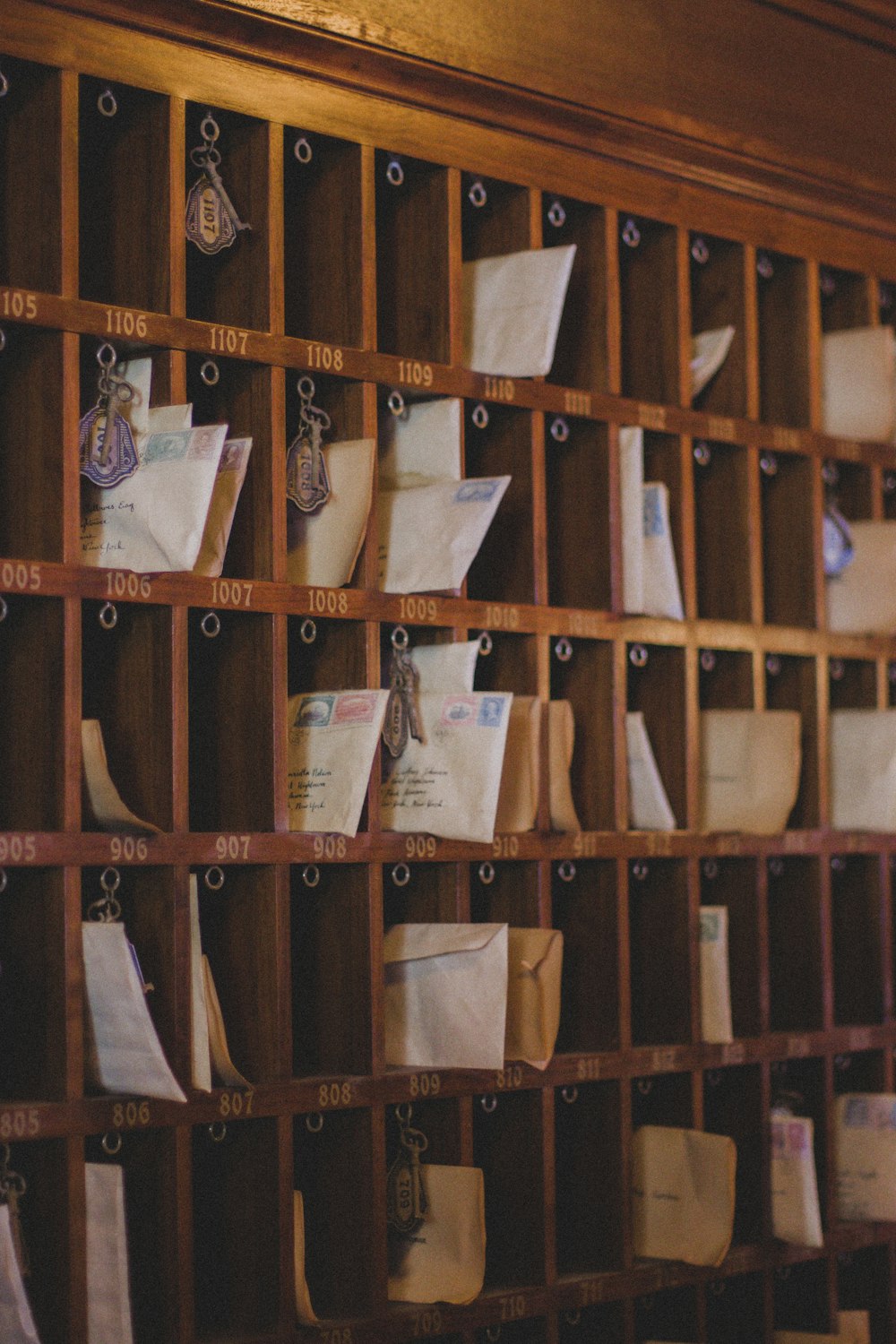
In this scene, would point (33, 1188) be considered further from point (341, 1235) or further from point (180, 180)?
point (180, 180)

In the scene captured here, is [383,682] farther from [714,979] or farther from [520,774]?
[714,979]

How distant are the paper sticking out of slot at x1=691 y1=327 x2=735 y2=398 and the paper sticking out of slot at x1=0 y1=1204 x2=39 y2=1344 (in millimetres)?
1695

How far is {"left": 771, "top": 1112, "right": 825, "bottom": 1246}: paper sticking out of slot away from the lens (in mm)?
2828

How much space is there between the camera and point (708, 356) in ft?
9.68

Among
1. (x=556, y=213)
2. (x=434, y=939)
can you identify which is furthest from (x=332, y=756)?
(x=556, y=213)

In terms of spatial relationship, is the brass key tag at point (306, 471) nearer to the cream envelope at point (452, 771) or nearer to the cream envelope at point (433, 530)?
the cream envelope at point (433, 530)

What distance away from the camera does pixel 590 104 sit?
267 cm

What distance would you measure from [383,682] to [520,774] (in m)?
0.24

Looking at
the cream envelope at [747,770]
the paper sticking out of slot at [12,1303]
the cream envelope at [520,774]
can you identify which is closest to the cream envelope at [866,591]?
the cream envelope at [747,770]

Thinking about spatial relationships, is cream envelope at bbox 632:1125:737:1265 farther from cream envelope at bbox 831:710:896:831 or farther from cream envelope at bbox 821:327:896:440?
cream envelope at bbox 821:327:896:440

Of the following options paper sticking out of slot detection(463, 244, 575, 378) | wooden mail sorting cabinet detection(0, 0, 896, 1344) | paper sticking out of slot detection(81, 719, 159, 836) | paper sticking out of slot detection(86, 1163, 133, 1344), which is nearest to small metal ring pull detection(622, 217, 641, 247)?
wooden mail sorting cabinet detection(0, 0, 896, 1344)

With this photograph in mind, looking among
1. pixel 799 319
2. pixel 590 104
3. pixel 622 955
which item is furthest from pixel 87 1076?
pixel 799 319

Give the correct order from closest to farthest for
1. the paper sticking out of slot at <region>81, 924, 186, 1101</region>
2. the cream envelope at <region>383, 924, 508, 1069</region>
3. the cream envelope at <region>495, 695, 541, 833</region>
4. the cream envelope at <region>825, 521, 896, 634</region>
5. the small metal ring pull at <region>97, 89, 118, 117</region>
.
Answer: the paper sticking out of slot at <region>81, 924, 186, 1101</region>
the small metal ring pull at <region>97, 89, 118, 117</region>
the cream envelope at <region>383, 924, 508, 1069</region>
the cream envelope at <region>495, 695, 541, 833</region>
the cream envelope at <region>825, 521, 896, 634</region>

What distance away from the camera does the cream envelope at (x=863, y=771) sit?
9.96 ft
